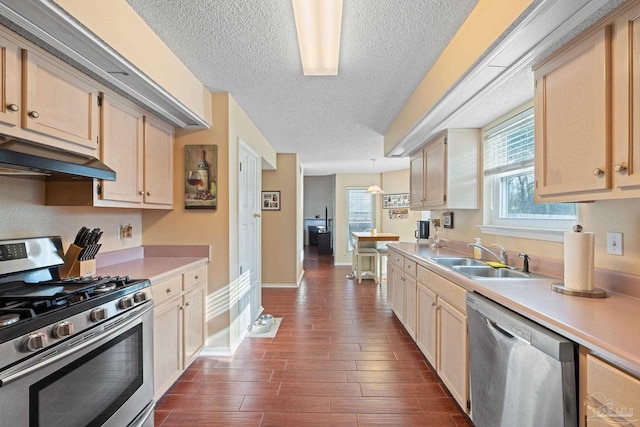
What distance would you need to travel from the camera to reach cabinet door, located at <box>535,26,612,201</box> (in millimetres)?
1244

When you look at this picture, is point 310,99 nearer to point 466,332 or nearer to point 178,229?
point 178,229

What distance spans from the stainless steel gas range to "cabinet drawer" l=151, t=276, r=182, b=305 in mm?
144

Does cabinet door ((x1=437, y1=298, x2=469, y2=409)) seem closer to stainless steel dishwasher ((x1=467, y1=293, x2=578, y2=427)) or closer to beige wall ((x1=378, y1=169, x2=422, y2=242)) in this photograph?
stainless steel dishwasher ((x1=467, y1=293, x2=578, y2=427))

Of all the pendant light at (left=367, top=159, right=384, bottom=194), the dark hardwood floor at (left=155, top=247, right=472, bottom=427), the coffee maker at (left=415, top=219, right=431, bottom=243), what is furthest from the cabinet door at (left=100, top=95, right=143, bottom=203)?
the pendant light at (left=367, top=159, right=384, bottom=194)

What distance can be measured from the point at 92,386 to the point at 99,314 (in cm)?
32

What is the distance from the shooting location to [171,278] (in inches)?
84.6

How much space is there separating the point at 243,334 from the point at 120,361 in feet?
5.78

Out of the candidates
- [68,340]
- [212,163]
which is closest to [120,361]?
[68,340]

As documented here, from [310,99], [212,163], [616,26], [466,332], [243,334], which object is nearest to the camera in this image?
[616,26]

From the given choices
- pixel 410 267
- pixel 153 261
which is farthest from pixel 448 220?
pixel 153 261

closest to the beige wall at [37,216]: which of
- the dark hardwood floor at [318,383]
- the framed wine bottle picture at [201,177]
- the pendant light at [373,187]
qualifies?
the framed wine bottle picture at [201,177]

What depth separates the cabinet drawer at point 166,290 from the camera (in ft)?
6.40

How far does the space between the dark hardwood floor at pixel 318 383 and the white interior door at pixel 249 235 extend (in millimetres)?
439

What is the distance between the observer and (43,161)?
1352mm
